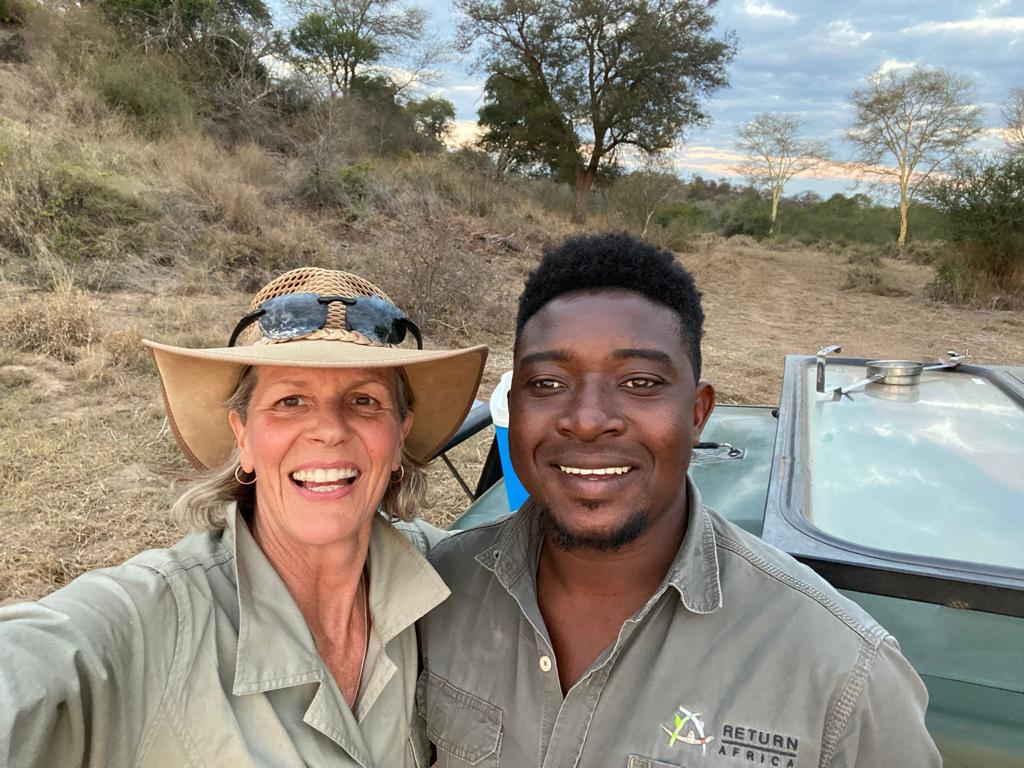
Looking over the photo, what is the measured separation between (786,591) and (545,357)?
58cm

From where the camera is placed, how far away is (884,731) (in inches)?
43.1

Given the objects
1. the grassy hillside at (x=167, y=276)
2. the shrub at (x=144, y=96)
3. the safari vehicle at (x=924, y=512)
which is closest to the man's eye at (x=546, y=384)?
the safari vehicle at (x=924, y=512)

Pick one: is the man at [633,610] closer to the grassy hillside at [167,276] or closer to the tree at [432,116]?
the grassy hillside at [167,276]

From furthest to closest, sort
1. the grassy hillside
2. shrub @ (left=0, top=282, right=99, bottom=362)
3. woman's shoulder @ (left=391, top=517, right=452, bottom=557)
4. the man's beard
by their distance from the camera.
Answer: shrub @ (left=0, top=282, right=99, bottom=362) → the grassy hillside → woman's shoulder @ (left=391, top=517, right=452, bottom=557) → the man's beard

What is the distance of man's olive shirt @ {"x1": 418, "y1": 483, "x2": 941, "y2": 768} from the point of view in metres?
1.11

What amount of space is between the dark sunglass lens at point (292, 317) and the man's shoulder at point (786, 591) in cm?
87

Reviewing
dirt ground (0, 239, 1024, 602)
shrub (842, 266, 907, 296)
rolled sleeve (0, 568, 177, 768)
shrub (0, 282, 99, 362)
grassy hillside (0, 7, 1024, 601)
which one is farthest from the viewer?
shrub (842, 266, 907, 296)

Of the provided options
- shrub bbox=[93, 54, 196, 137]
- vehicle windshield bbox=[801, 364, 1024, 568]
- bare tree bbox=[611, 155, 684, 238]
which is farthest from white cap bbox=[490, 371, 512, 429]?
bare tree bbox=[611, 155, 684, 238]

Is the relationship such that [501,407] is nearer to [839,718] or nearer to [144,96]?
[839,718]

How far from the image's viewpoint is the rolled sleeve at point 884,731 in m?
1.09

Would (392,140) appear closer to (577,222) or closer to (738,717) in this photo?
(577,222)

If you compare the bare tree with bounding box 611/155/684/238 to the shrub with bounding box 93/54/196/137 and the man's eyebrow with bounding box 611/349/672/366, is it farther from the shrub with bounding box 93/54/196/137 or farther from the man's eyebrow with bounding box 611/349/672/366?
the man's eyebrow with bounding box 611/349/672/366

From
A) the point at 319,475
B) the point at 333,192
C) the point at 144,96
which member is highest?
the point at 144,96

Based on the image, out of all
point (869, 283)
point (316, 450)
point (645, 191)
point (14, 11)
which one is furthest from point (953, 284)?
point (14, 11)
